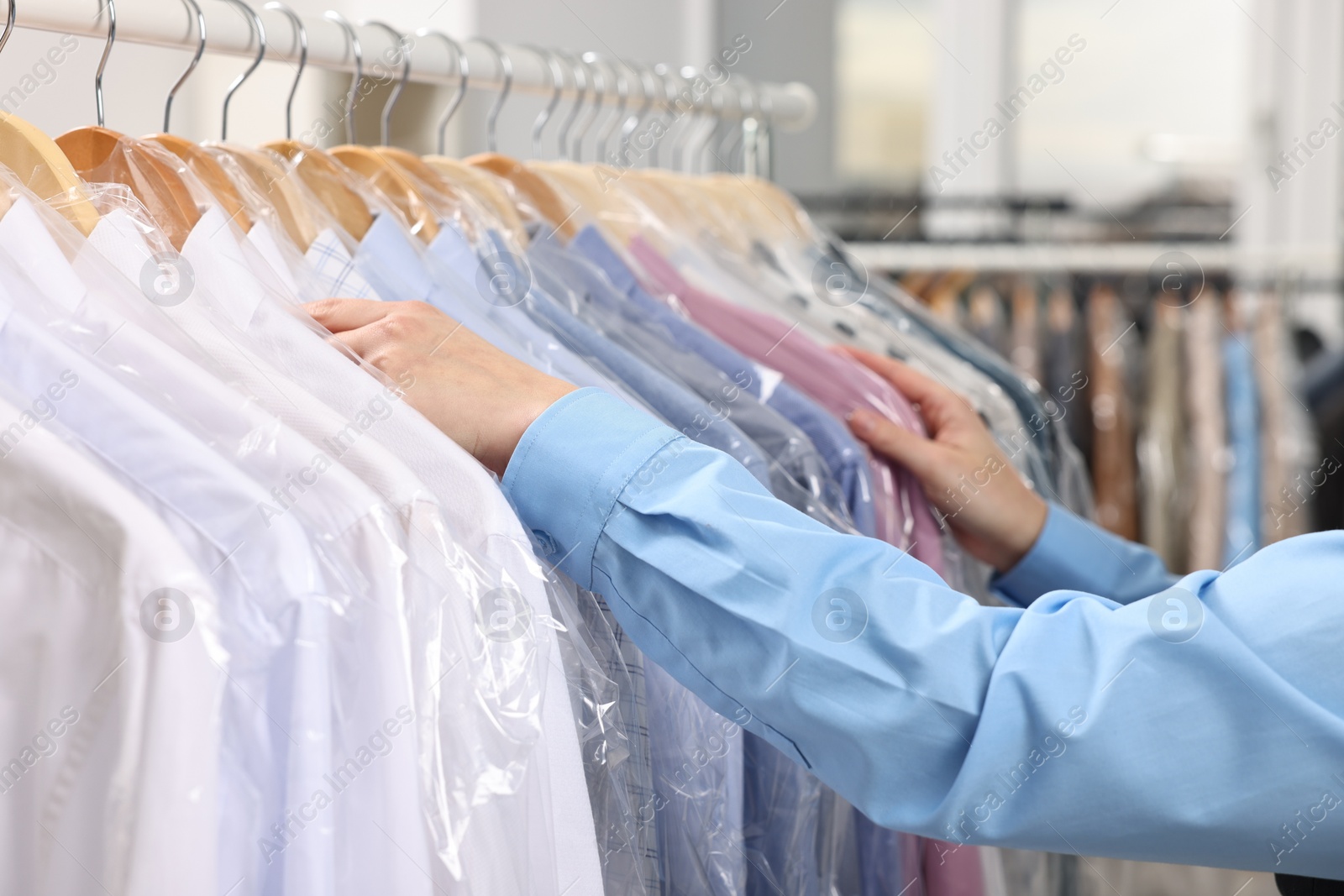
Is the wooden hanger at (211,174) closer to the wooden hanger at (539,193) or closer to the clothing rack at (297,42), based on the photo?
the clothing rack at (297,42)

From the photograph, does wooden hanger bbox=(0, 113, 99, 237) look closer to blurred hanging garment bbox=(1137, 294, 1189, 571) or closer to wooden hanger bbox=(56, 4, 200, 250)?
wooden hanger bbox=(56, 4, 200, 250)

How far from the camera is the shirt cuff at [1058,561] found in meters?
0.83

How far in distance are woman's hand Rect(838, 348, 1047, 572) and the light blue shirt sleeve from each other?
24 cm

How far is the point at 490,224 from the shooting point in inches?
29.6

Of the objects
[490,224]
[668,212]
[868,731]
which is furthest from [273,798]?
[668,212]

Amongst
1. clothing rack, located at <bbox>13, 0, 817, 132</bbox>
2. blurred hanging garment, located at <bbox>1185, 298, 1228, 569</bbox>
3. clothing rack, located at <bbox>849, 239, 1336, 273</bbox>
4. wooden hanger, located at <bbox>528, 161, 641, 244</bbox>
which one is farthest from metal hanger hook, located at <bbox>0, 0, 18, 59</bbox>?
blurred hanging garment, located at <bbox>1185, 298, 1228, 569</bbox>

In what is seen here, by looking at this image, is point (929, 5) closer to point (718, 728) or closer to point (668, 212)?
point (668, 212)

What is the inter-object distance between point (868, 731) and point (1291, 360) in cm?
138

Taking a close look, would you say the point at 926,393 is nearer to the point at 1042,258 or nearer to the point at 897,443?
the point at 897,443

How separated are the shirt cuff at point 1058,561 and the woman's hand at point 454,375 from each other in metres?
→ 0.42

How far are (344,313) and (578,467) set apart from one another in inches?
5.4

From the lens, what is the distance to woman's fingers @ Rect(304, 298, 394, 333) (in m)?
0.56

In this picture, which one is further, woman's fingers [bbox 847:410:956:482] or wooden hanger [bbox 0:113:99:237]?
woman's fingers [bbox 847:410:956:482]

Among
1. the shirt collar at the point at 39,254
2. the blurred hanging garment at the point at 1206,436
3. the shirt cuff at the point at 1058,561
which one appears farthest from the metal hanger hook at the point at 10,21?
the blurred hanging garment at the point at 1206,436
